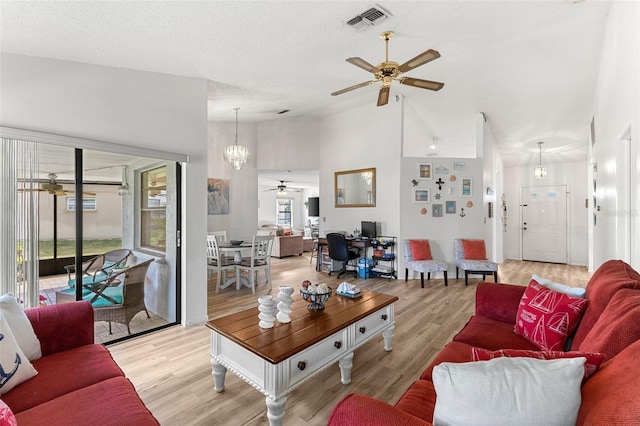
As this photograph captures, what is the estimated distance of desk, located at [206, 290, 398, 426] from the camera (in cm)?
170

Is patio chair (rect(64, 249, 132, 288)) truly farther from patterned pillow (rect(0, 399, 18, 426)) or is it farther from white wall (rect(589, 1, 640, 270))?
white wall (rect(589, 1, 640, 270))

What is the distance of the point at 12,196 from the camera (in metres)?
2.45

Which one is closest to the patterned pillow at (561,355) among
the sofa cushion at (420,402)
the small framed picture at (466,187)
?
the sofa cushion at (420,402)

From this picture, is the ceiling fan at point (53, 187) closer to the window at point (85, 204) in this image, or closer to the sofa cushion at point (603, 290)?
the window at point (85, 204)

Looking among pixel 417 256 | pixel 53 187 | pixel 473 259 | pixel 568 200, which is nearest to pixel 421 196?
pixel 417 256

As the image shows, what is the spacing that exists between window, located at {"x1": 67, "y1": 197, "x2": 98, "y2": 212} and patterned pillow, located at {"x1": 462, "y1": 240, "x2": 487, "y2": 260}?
5421mm

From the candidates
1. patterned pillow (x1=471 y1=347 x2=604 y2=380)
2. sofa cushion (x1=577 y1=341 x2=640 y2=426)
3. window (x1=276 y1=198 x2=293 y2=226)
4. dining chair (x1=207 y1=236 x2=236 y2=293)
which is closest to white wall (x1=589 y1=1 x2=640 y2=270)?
patterned pillow (x1=471 y1=347 x2=604 y2=380)

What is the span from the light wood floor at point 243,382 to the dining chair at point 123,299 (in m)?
0.28

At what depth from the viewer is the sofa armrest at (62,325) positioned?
176 centimetres

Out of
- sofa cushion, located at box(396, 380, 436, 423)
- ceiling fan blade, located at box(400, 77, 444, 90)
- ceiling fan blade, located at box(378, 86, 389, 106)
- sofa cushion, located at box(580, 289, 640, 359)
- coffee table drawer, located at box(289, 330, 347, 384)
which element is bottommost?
coffee table drawer, located at box(289, 330, 347, 384)

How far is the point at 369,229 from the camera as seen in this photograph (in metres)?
5.76

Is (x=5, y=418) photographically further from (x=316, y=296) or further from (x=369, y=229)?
(x=369, y=229)

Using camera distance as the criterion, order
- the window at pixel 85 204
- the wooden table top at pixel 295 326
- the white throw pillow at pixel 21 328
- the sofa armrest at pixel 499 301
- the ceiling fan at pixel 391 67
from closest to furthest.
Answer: the white throw pillow at pixel 21 328 → the wooden table top at pixel 295 326 → the sofa armrest at pixel 499 301 → the ceiling fan at pixel 391 67 → the window at pixel 85 204

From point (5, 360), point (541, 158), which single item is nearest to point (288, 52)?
point (5, 360)
